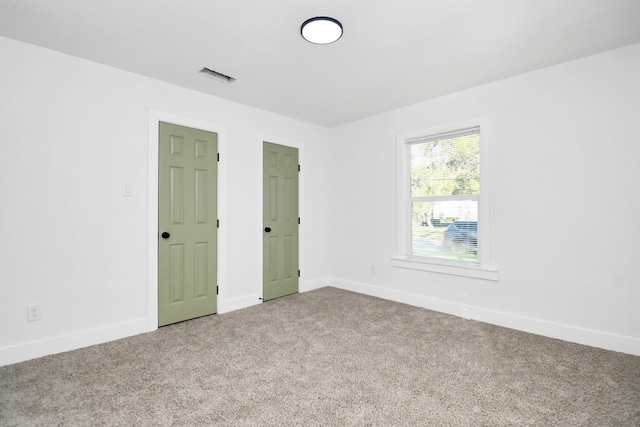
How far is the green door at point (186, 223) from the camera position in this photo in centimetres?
318

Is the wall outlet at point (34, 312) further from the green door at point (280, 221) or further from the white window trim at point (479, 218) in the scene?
the white window trim at point (479, 218)

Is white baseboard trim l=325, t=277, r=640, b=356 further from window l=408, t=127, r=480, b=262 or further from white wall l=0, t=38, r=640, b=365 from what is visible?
window l=408, t=127, r=480, b=262

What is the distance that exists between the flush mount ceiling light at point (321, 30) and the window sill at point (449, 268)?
2681 mm

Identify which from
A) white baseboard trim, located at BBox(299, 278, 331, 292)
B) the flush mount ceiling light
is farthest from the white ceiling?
white baseboard trim, located at BBox(299, 278, 331, 292)

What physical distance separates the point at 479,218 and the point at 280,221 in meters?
2.47

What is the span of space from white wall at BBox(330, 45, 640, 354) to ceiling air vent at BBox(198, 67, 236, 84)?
2290 millimetres

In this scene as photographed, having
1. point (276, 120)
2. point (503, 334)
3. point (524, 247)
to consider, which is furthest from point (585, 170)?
point (276, 120)

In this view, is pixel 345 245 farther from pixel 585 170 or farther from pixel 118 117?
pixel 118 117

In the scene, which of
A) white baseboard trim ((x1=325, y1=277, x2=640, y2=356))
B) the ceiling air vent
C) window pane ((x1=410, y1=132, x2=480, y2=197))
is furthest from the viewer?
window pane ((x1=410, y1=132, x2=480, y2=197))

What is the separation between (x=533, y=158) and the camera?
3.00 m

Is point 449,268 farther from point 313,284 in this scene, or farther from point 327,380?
point 327,380

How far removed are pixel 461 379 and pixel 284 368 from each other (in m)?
1.26

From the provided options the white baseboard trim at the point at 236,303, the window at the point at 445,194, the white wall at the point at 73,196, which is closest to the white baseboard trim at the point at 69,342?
the white wall at the point at 73,196

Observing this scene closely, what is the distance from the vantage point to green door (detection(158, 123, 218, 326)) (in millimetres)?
3176
